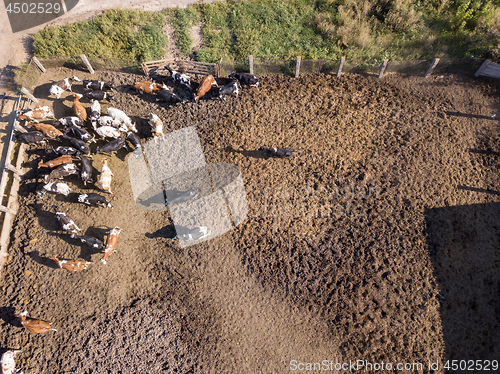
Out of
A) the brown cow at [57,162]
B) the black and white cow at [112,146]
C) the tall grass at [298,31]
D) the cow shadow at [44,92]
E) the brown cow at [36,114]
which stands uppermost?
the tall grass at [298,31]

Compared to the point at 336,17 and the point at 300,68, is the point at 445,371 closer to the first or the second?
the point at 300,68

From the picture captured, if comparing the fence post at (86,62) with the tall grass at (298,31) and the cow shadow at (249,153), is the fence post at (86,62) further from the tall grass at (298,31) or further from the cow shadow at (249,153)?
the cow shadow at (249,153)

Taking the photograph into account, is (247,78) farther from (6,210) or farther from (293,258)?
(6,210)

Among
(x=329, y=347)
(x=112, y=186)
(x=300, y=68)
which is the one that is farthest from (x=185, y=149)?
(x=329, y=347)

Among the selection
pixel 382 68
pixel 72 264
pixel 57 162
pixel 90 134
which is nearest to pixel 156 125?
pixel 90 134

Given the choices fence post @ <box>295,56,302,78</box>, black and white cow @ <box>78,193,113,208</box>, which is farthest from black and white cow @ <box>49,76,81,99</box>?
fence post @ <box>295,56,302,78</box>

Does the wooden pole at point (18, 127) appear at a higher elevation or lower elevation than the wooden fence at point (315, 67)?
lower

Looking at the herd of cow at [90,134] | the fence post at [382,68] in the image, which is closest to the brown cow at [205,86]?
the herd of cow at [90,134]
